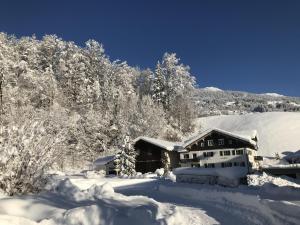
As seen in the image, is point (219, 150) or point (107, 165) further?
point (107, 165)

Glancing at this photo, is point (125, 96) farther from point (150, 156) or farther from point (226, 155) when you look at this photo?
point (226, 155)

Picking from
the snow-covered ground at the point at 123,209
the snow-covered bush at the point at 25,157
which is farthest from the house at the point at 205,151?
the snow-covered bush at the point at 25,157

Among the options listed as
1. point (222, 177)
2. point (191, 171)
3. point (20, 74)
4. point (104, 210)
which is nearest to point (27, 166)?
point (104, 210)

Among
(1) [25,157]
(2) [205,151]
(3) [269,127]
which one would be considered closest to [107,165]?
(2) [205,151]

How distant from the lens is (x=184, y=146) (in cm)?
6538

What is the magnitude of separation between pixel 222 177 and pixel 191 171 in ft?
19.3

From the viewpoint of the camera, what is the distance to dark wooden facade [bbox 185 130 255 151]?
206 feet

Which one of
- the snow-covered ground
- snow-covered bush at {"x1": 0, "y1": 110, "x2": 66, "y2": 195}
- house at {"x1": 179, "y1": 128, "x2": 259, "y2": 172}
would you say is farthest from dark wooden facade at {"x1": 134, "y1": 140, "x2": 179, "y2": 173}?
snow-covered bush at {"x1": 0, "y1": 110, "x2": 66, "y2": 195}

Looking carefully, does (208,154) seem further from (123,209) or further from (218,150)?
(123,209)

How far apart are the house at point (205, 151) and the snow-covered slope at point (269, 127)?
26.1 m

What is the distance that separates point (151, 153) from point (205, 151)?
367 inches

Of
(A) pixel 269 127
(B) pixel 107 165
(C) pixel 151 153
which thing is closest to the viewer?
(B) pixel 107 165

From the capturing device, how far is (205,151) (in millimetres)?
64812

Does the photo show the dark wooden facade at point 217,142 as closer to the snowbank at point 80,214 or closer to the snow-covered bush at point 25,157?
the snow-covered bush at point 25,157
